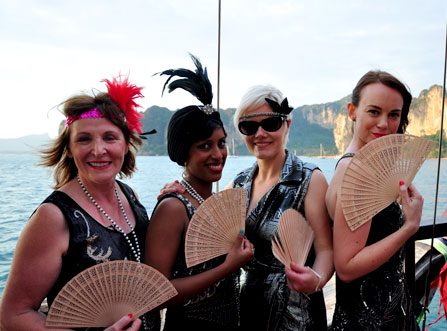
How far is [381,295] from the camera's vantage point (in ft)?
4.84

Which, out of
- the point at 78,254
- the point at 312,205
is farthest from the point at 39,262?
the point at 312,205

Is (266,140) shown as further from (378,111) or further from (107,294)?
(107,294)

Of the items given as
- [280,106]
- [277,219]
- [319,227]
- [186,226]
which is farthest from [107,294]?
[280,106]

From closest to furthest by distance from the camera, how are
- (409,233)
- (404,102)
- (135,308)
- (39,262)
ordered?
(39,262), (135,308), (409,233), (404,102)

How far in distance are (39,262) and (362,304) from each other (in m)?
1.10

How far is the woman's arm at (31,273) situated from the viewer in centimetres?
120

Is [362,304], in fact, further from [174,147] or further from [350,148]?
[174,147]

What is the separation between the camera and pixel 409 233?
1.41 m

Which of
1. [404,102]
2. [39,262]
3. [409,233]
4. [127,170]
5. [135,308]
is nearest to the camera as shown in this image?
[39,262]

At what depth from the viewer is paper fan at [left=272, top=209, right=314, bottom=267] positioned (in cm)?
150

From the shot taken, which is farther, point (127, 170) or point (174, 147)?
point (127, 170)

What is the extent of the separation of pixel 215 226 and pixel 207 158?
10.6 inches

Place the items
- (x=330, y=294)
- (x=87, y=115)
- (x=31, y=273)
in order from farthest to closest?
(x=330, y=294) < (x=87, y=115) < (x=31, y=273)

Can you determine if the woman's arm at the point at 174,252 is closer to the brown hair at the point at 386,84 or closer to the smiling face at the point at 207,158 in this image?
the smiling face at the point at 207,158
